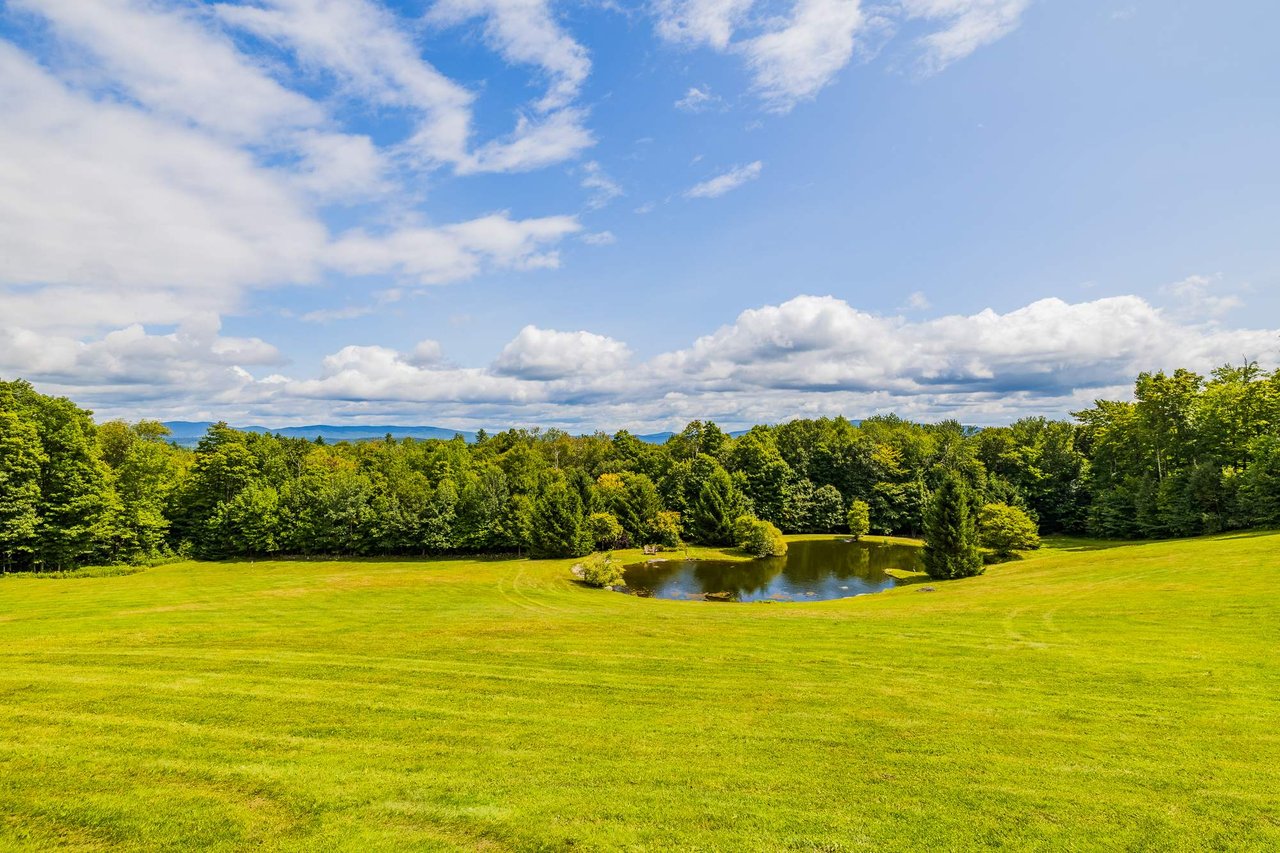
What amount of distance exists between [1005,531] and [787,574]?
19.7 m

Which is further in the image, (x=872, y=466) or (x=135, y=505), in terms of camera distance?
(x=872, y=466)

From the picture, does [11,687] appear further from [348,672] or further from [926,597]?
[926,597]

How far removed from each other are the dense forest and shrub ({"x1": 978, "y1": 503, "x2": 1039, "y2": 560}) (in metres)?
8.49

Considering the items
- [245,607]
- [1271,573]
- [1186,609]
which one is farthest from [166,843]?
[1271,573]

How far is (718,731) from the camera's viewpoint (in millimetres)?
11242

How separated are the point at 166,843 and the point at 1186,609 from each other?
2973 cm

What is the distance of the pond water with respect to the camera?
45.3 m

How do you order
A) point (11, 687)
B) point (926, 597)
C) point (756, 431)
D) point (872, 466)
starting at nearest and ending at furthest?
point (11, 687)
point (926, 597)
point (872, 466)
point (756, 431)

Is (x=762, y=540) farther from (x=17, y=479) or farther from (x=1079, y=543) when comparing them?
(x=17, y=479)

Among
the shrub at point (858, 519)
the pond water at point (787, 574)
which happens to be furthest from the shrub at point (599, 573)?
the shrub at point (858, 519)

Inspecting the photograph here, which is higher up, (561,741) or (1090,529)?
(561,741)

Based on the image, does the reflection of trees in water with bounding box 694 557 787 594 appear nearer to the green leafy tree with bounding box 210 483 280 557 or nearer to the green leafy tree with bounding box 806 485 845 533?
the green leafy tree with bounding box 806 485 845 533

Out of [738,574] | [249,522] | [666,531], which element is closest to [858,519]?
[666,531]

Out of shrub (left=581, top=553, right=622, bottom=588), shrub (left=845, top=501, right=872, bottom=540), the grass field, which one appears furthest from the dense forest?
the grass field
